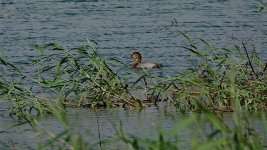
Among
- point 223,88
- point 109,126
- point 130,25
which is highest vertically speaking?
point 223,88

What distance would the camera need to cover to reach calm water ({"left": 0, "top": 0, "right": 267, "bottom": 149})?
18.2 m

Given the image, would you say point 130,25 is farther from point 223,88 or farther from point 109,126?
point 109,126

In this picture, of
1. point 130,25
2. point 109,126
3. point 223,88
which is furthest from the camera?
point 130,25

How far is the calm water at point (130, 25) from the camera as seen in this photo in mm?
18188

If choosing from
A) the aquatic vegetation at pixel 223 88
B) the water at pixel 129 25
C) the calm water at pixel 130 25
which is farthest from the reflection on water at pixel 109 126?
the water at pixel 129 25

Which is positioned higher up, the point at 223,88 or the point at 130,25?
the point at 223,88

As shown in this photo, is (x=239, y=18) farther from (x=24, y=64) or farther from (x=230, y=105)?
(x=230, y=105)

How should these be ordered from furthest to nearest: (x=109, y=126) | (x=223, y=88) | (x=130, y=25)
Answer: (x=130, y=25) → (x=223, y=88) → (x=109, y=126)

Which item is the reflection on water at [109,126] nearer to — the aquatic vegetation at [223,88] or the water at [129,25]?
the aquatic vegetation at [223,88]

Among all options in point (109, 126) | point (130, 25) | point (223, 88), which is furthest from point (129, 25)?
point (109, 126)

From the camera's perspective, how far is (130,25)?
2170cm

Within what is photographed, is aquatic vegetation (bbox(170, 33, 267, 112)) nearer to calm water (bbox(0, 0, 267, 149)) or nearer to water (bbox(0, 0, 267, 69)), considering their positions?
calm water (bbox(0, 0, 267, 149))

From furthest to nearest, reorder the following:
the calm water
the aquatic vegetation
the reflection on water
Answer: the calm water → the aquatic vegetation → the reflection on water

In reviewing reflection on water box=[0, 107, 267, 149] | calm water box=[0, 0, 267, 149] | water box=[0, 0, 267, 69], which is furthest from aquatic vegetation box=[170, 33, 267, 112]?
water box=[0, 0, 267, 69]
